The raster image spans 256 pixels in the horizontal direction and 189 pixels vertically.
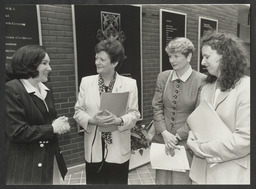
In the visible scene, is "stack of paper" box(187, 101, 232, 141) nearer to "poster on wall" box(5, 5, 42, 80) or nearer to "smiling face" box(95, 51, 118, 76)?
"smiling face" box(95, 51, 118, 76)

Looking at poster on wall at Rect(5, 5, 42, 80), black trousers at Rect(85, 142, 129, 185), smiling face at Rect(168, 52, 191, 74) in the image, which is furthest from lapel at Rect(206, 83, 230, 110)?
poster on wall at Rect(5, 5, 42, 80)

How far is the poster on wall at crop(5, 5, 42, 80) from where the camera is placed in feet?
6.62

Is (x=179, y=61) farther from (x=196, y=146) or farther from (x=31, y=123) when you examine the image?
(x=31, y=123)

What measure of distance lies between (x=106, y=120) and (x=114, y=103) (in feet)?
0.48

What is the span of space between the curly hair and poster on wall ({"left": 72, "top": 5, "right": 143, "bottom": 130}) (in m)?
0.60

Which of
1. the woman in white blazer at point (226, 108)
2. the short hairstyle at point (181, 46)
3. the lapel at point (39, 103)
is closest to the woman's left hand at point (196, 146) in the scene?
the woman in white blazer at point (226, 108)

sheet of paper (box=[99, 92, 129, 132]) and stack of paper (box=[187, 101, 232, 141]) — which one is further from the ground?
sheet of paper (box=[99, 92, 129, 132])

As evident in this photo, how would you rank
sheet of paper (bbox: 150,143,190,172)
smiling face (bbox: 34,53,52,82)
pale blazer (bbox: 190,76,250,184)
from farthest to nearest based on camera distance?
sheet of paper (bbox: 150,143,190,172) < smiling face (bbox: 34,53,52,82) < pale blazer (bbox: 190,76,250,184)

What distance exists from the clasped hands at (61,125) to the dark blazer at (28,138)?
35mm

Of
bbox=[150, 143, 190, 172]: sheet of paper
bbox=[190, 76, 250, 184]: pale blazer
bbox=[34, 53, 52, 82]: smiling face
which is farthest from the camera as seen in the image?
bbox=[150, 143, 190, 172]: sheet of paper

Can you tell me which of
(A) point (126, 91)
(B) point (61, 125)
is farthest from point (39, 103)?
(A) point (126, 91)

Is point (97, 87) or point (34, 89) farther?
point (97, 87)

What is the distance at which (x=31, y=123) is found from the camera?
189 centimetres

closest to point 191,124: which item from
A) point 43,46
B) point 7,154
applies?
point 43,46
